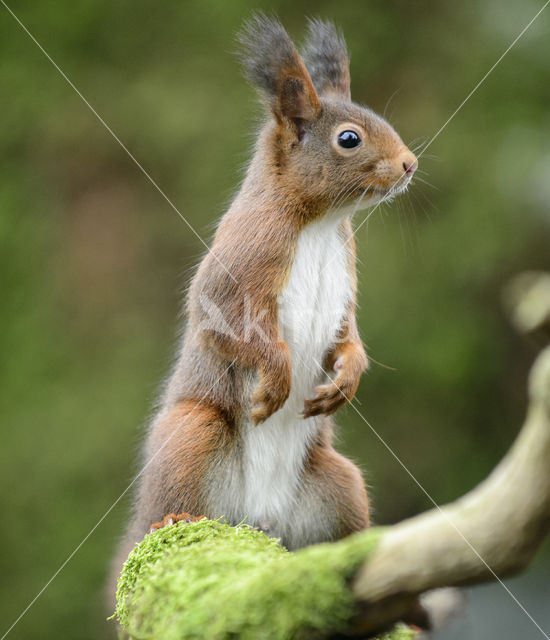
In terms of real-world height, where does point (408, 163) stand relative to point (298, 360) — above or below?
above

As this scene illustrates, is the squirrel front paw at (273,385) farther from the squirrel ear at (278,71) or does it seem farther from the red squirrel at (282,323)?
the squirrel ear at (278,71)

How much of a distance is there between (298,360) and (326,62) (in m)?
0.87

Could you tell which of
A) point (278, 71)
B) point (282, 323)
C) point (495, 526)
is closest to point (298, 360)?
point (282, 323)

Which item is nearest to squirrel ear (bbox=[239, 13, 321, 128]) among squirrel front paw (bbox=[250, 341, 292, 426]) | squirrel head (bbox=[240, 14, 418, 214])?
squirrel head (bbox=[240, 14, 418, 214])

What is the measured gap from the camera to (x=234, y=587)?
5.17ft

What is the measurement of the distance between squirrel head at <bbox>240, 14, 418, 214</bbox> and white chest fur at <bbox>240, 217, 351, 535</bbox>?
0.13 m

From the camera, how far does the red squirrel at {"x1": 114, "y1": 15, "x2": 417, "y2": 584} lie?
7.19ft

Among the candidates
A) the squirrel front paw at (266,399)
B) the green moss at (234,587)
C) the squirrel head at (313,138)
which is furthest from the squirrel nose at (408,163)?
the green moss at (234,587)

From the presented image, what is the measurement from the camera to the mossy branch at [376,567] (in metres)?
1.20

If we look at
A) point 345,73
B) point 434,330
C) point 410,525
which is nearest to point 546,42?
point 434,330

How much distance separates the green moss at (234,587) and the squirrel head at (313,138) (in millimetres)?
929

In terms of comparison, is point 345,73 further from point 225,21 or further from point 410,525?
point 225,21

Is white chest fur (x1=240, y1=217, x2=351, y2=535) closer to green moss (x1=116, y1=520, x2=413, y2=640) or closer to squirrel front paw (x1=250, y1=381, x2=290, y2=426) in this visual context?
squirrel front paw (x1=250, y1=381, x2=290, y2=426)

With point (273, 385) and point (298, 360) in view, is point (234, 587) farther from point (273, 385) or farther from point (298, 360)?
point (298, 360)
